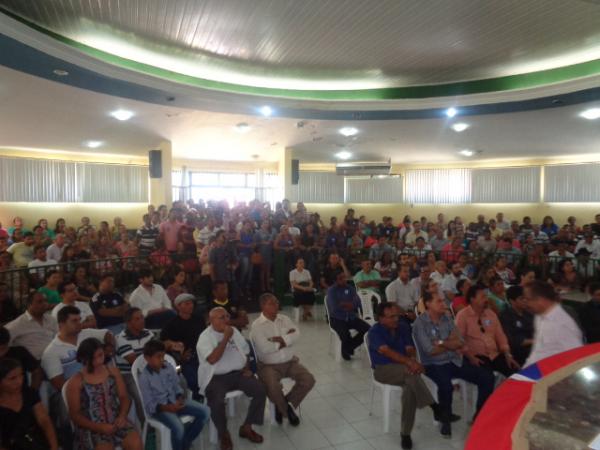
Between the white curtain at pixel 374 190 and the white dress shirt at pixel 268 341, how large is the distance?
12319 mm

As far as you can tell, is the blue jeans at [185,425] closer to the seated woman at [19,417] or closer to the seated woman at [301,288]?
the seated woman at [19,417]

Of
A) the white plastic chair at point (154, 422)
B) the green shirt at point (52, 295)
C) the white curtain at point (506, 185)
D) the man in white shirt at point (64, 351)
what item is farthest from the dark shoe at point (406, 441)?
the white curtain at point (506, 185)

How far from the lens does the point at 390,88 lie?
7.86 meters

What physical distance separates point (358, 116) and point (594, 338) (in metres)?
5.09

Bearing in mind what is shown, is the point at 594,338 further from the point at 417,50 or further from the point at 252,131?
the point at 252,131

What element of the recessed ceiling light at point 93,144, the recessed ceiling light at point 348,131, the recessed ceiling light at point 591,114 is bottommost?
the recessed ceiling light at point 591,114

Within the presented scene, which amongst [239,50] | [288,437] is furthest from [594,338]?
[239,50]

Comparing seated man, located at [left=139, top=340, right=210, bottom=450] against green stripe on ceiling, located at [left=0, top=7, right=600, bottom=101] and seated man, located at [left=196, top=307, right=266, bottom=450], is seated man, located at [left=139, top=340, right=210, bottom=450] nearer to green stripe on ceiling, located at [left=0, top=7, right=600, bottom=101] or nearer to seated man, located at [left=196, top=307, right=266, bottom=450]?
seated man, located at [left=196, top=307, right=266, bottom=450]

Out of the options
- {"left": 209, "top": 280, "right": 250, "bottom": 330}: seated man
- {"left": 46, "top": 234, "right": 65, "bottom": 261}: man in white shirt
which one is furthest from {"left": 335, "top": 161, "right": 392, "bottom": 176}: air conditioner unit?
{"left": 209, "top": 280, "right": 250, "bottom": 330}: seated man

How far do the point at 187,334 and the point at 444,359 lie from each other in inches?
98.3

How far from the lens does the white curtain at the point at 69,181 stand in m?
11.9

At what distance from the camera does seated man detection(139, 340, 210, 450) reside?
3.31 m

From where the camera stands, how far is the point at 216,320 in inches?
157

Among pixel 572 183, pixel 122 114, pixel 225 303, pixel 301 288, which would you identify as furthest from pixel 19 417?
pixel 572 183
